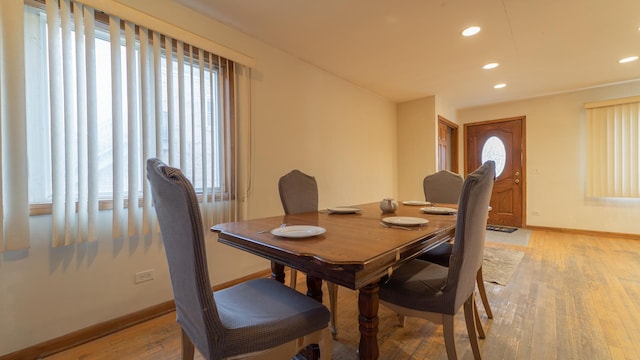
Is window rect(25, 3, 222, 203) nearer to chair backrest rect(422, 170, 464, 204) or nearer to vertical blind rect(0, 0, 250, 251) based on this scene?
vertical blind rect(0, 0, 250, 251)

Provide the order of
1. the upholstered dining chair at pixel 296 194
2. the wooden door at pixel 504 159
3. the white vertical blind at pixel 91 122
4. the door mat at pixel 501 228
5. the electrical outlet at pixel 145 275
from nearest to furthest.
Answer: the white vertical blind at pixel 91 122 → the electrical outlet at pixel 145 275 → the upholstered dining chair at pixel 296 194 → the door mat at pixel 501 228 → the wooden door at pixel 504 159

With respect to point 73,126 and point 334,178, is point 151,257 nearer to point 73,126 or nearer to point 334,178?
point 73,126

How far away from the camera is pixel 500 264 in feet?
9.81

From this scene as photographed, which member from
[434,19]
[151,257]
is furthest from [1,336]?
[434,19]

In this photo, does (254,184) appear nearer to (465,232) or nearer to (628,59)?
(465,232)

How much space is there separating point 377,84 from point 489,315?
323cm

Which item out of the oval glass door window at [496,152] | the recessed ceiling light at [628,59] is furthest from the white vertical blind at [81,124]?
the oval glass door window at [496,152]

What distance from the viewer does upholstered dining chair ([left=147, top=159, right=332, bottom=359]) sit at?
2.68 feet

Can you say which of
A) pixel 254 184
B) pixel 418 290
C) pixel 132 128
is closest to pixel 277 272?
pixel 418 290

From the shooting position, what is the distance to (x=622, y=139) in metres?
4.09

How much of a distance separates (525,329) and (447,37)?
101 inches

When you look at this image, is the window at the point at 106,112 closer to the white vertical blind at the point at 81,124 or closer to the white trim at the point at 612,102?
the white vertical blind at the point at 81,124

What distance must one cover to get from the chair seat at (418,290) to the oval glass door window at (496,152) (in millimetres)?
4797

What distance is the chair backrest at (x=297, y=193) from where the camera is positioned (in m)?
2.05
